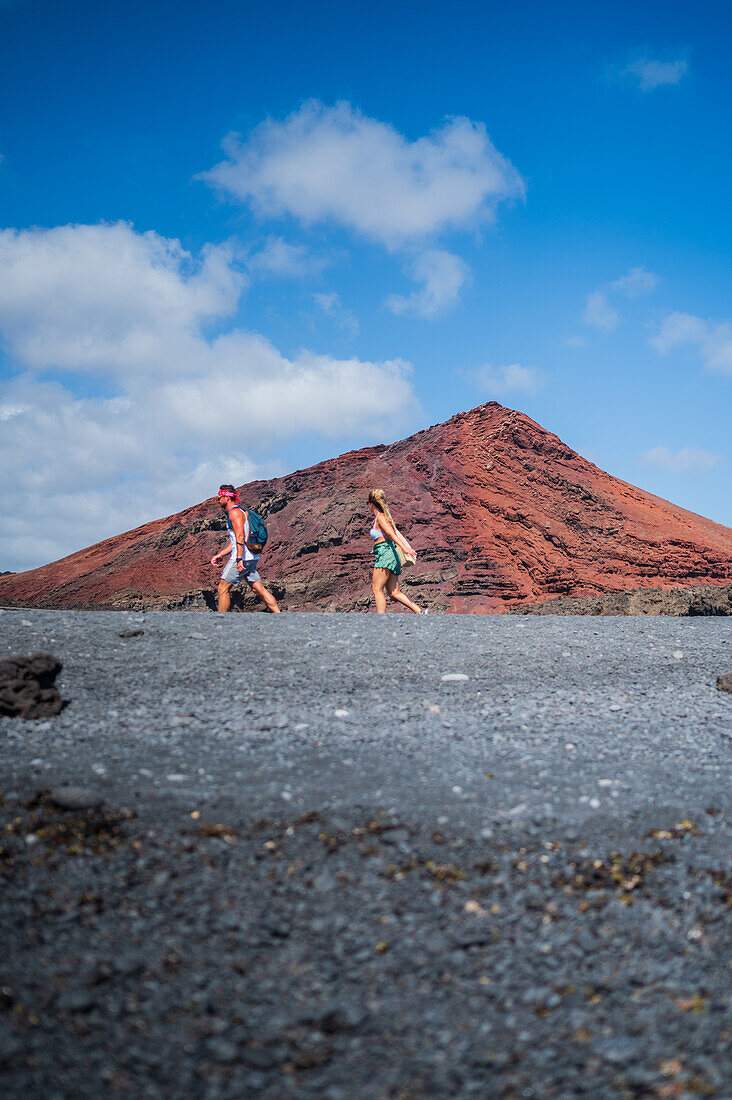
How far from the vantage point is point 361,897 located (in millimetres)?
2650

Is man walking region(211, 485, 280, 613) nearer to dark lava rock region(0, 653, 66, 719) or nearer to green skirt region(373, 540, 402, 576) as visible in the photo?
green skirt region(373, 540, 402, 576)

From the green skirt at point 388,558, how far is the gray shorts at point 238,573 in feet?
5.78

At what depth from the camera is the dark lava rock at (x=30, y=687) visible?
4475mm

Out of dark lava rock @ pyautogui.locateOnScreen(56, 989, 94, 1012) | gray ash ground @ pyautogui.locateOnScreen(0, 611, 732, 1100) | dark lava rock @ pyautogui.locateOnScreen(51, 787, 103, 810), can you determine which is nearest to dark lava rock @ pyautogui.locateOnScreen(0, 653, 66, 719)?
gray ash ground @ pyautogui.locateOnScreen(0, 611, 732, 1100)

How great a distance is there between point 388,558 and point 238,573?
214 cm

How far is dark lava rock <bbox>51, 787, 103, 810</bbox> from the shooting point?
3148 millimetres

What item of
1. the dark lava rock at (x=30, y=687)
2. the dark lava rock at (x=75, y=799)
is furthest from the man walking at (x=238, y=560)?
the dark lava rock at (x=75, y=799)

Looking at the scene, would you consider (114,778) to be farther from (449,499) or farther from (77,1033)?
(449,499)

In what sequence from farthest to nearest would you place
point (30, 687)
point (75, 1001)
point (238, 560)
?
point (238, 560) < point (30, 687) < point (75, 1001)

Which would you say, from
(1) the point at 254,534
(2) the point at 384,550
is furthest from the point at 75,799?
(2) the point at 384,550

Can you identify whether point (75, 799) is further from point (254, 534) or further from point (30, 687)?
point (254, 534)

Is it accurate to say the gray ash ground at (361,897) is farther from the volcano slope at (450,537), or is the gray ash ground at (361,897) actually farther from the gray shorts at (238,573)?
the volcano slope at (450,537)

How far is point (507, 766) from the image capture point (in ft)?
12.8

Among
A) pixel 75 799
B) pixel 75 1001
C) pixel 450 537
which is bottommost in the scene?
pixel 75 1001
